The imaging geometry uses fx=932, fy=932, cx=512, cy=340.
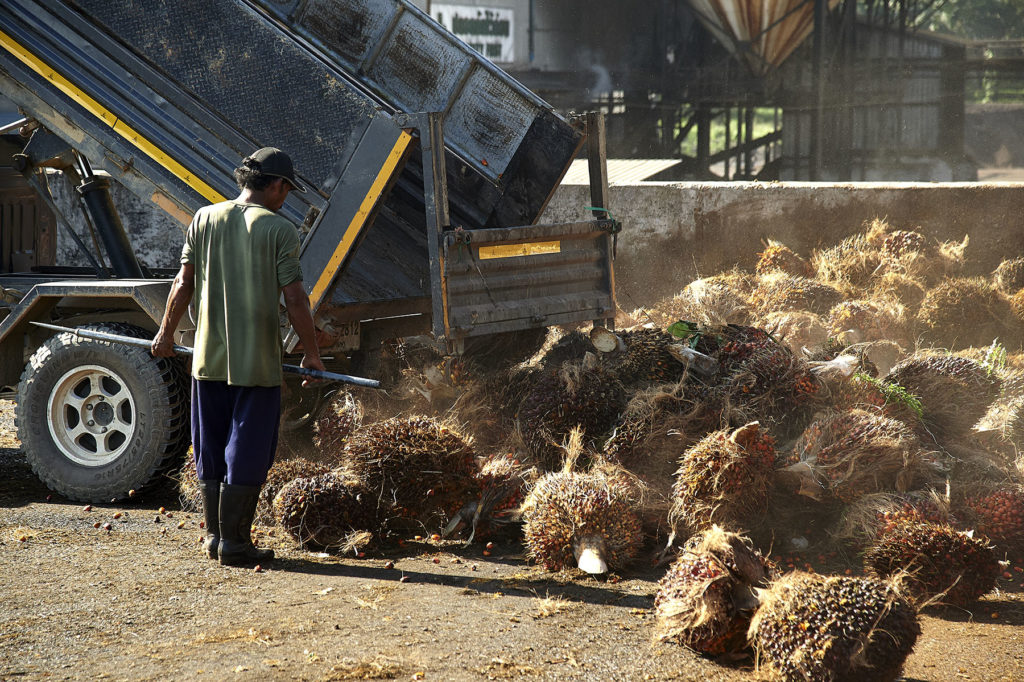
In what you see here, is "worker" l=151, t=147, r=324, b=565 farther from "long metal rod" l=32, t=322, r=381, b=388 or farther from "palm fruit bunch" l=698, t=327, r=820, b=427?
"palm fruit bunch" l=698, t=327, r=820, b=427

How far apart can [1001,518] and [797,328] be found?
7.33 feet

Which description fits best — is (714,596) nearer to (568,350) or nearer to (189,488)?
(568,350)

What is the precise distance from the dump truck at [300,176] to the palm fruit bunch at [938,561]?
7.50ft

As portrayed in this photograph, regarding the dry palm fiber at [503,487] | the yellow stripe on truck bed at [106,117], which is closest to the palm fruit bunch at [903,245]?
the dry palm fiber at [503,487]

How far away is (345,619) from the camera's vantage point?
372 centimetres

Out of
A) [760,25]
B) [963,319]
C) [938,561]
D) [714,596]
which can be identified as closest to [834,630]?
[714,596]

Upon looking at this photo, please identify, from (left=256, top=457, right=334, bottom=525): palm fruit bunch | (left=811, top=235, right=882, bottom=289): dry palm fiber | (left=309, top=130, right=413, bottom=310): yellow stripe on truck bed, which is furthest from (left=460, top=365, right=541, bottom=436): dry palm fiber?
(left=811, top=235, right=882, bottom=289): dry palm fiber

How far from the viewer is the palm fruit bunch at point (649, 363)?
5445 mm

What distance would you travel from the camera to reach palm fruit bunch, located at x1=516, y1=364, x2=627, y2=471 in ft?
16.7

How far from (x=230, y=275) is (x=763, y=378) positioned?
2904 millimetres

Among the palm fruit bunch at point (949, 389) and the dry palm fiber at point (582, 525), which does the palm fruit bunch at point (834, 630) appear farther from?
the palm fruit bunch at point (949, 389)

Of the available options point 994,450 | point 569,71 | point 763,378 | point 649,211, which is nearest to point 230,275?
point 763,378

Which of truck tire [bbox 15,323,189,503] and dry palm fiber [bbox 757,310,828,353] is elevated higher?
dry palm fiber [bbox 757,310,828,353]

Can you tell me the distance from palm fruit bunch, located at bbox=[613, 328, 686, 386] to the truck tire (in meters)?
2.56
